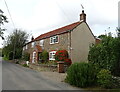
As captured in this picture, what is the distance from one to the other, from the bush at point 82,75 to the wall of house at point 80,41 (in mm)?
11047

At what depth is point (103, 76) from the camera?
9.47 m

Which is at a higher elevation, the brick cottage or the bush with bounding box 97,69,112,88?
the brick cottage

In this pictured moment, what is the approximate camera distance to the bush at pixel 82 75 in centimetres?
1005

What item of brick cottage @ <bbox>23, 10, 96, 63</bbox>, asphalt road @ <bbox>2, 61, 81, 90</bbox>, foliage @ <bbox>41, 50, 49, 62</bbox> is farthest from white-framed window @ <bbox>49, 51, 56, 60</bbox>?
asphalt road @ <bbox>2, 61, 81, 90</bbox>

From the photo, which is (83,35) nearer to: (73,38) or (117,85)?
(73,38)

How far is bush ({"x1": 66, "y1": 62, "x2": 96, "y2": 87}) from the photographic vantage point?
33.0 feet

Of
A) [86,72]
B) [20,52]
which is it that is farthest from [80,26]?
[20,52]

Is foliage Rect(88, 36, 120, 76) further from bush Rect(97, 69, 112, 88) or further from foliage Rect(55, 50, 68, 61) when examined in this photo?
foliage Rect(55, 50, 68, 61)

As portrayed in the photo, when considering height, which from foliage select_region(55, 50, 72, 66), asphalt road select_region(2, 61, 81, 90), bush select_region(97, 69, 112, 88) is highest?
foliage select_region(55, 50, 72, 66)

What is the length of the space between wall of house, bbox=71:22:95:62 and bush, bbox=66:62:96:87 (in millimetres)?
11047

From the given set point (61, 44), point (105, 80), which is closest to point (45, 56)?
point (61, 44)

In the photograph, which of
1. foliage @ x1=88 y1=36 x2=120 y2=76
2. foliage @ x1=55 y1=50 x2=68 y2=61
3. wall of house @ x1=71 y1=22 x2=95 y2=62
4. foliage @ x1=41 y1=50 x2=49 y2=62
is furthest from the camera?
foliage @ x1=41 y1=50 x2=49 y2=62

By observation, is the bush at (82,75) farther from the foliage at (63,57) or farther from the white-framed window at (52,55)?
the white-framed window at (52,55)

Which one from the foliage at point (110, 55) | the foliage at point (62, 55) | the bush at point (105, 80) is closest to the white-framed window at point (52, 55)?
the foliage at point (62, 55)
